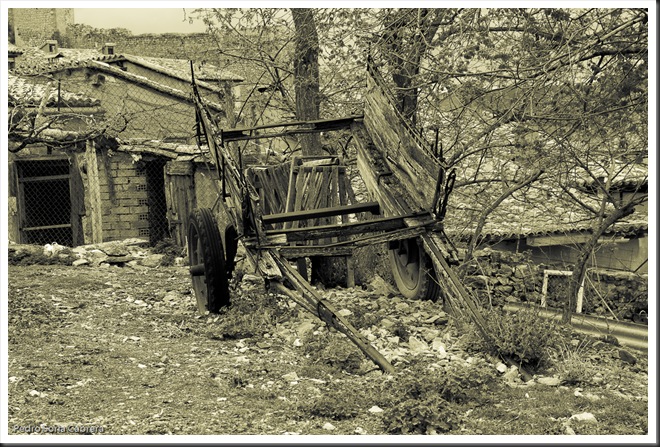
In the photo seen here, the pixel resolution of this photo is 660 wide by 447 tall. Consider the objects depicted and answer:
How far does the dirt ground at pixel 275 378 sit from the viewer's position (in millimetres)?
4914

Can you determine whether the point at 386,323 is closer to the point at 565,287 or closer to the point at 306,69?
→ the point at 306,69

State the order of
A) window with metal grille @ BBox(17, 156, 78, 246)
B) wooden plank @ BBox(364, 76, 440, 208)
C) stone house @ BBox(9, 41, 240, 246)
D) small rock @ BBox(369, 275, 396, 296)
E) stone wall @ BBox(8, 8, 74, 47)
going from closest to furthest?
wooden plank @ BBox(364, 76, 440, 208) < small rock @ BBox(369, 275, 396, 296) < stone house @ BBox(9, 41, 240, 246) < window with metal grille @ BBox(17, 156, 78, 246) < stone wall @ BBox(8, 8, 74, 47)

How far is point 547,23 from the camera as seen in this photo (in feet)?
26.0

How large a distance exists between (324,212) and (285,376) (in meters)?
2.11

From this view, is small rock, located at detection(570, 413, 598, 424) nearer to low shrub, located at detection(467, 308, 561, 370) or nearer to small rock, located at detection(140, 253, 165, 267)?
low shrub, located at detection(467, 308, 561, 370)

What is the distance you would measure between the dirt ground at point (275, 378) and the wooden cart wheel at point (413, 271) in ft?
0.47

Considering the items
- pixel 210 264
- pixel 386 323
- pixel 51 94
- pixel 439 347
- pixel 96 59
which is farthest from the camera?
pixel 96 59

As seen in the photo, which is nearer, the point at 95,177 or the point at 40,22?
the point at 95,177

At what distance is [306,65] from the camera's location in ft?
32.5

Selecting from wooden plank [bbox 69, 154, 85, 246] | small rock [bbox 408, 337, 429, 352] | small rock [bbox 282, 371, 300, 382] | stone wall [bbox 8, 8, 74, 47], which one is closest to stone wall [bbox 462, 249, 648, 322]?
small rock [bbox 408, 337, 429, 352]

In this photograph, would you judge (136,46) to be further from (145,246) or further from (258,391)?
(258,391)

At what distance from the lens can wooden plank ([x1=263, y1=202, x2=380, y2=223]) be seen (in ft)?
24.2

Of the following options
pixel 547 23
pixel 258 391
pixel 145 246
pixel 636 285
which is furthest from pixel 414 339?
pixel 636 285

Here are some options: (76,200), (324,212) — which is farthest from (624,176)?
(76,200)
